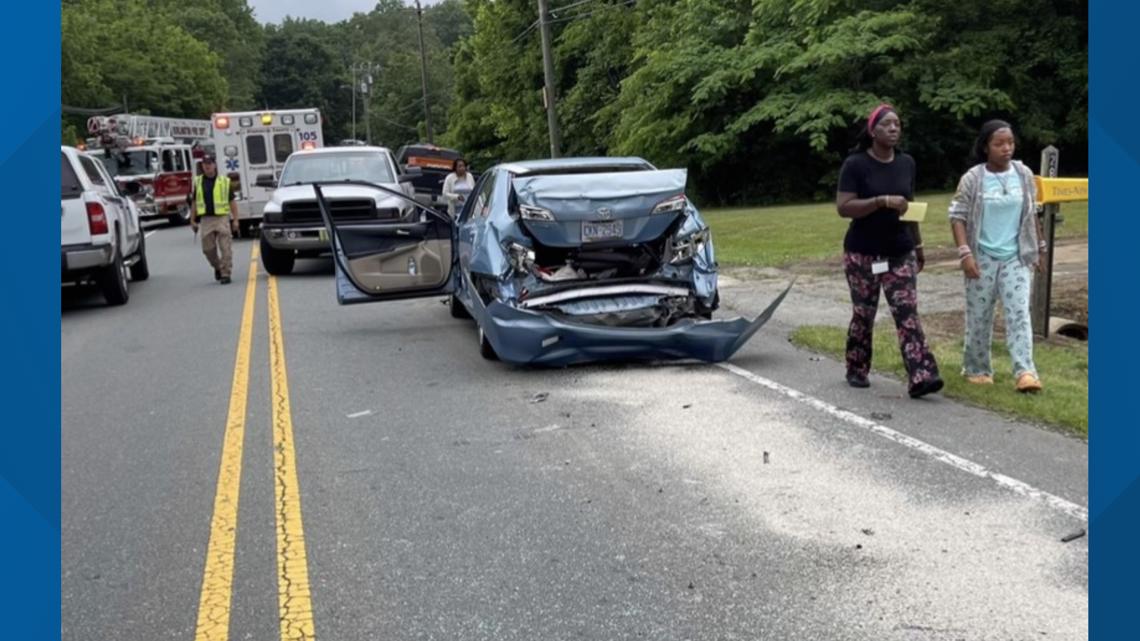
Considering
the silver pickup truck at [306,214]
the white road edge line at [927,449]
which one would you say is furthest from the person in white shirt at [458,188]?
the white road edge line at [927,449]

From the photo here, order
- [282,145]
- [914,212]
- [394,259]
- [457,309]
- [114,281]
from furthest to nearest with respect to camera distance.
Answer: [282,145] → [114,281] → [457,309] → [394,259] → [914,212]

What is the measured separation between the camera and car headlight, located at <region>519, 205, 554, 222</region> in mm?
8758

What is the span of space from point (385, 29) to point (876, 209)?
15587cm

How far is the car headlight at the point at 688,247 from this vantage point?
907 centimetres

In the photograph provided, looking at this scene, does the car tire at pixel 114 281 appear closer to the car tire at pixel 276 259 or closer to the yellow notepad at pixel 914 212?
the car tire at pixel 276 259

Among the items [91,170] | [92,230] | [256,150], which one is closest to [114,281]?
[92,230]

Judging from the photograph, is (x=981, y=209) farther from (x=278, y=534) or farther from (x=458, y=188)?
(x=458, y=188)

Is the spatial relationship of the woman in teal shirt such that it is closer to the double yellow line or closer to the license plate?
the license plate

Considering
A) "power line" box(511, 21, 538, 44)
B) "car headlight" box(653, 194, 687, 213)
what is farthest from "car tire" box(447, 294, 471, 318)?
"power line" box(511, 21, 538, 44)

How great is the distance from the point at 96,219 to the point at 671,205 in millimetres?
8004

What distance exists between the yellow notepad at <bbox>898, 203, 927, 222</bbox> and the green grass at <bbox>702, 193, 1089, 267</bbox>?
8580 mm

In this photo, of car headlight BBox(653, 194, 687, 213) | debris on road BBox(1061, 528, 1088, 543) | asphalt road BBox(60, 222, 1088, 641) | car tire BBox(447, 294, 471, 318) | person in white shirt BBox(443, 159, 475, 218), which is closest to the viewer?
asphalt road BBox(60, 222, 1088, 641)

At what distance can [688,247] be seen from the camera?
29.8 ft

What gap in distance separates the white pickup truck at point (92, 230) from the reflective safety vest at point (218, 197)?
1.12 m
